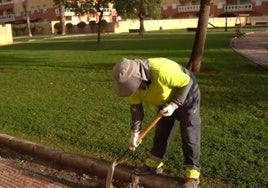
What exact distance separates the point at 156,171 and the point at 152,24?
5203 cm

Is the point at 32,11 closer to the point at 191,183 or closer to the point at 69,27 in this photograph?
the point at 69,27

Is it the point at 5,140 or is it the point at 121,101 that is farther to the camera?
the point at 121,101

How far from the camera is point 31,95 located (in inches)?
364

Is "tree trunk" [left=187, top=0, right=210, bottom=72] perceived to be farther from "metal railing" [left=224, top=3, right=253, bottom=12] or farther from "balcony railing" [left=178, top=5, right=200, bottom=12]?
"balcony railing" [left=178, top=5, right=200, bottom=12]

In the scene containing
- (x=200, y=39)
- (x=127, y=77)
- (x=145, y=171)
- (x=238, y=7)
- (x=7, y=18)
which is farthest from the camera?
(x=7, y=18)

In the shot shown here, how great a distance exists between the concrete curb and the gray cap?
1229 millimetres

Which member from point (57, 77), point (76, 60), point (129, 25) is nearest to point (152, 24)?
point (129, 25)

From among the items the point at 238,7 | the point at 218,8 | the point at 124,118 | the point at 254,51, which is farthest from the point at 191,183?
the point at 218,8

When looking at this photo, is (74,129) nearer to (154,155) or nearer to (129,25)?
(154,155)

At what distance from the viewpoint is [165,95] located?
13.8 ft

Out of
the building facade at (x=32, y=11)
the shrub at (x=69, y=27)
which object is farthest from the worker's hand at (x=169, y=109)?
the building facade at (x=32, y=11)

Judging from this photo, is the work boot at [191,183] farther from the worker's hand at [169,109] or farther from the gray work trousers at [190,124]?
the worker's hand at [169,109]

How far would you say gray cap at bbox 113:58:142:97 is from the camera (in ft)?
12.8

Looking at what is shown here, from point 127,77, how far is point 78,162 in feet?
6.39
